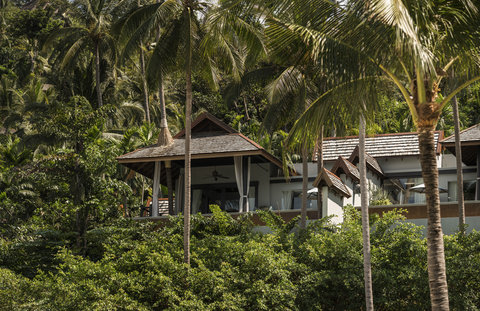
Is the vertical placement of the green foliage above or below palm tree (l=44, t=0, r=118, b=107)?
below

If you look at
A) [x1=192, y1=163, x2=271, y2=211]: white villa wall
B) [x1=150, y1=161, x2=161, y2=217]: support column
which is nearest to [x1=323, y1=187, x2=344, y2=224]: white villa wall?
[x1=192, y1=163, x2=271, y2=211]: white villa wall

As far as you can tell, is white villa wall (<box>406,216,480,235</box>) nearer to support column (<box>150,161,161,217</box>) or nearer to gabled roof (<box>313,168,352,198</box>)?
gabled roof (<box>313,168,352,198</box>)

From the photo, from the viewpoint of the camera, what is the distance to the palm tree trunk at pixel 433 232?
1333 centimetres

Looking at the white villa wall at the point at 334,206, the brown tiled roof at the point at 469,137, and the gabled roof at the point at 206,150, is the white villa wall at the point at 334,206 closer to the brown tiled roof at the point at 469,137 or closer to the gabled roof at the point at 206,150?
the gabled roof at the point at 206,150

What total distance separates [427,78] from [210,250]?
1156cm

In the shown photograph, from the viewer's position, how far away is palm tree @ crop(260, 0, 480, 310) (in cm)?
1263

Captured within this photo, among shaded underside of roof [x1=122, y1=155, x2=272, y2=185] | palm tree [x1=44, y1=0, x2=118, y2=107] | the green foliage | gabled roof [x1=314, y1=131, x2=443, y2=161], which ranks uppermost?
palm tree [x1=44, y1=0, x2=118, y2=107]

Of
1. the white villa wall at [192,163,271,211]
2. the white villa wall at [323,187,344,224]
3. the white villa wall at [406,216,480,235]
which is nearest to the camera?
the white villa wall at [406,216,480,235]

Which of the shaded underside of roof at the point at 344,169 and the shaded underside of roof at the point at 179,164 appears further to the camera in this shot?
the shaded underside of roof at the point at 179,164

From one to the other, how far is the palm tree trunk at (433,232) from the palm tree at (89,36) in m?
27.2

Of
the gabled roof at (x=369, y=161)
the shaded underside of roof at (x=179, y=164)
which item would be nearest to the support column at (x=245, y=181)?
the shaded underside of roof at (x=179, y=164)

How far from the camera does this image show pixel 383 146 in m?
33.0

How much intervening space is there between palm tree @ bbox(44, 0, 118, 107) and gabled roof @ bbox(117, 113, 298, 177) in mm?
9877

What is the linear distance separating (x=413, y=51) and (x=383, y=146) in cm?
2121
